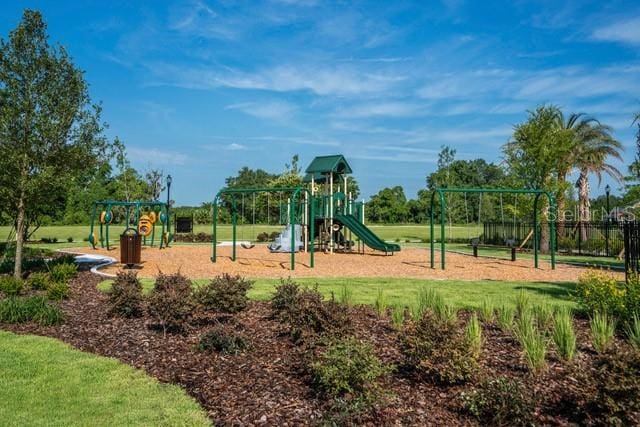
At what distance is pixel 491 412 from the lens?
3.87m

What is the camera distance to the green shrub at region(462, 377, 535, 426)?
3.74 meters

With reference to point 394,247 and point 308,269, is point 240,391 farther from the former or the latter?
point 394,247

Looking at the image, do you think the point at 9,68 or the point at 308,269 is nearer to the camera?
the point at 9,68

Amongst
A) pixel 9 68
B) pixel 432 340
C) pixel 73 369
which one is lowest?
pixel 73 369

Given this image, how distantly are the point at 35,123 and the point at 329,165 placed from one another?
13419mm

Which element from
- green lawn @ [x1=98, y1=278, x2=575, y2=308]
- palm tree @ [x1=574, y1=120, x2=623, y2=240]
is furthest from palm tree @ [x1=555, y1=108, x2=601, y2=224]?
green lawn @ [x1=98, y1=278, x2=575, y2=308]

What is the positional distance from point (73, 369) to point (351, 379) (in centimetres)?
296

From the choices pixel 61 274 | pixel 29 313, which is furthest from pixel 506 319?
pixel 61 274

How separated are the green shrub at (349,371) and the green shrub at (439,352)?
16.1 inches

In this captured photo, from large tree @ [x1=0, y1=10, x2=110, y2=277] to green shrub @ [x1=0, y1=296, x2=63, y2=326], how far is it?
3419 mm

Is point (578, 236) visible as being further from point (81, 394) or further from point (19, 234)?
point (81, 394)

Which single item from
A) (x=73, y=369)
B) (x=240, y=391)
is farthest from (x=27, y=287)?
(x=240, y=391)

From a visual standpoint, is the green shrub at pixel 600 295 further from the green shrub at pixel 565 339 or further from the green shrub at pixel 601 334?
the green shrub at pixel 565 339

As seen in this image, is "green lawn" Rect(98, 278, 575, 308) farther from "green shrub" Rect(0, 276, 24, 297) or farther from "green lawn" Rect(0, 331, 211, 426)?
"green lawn" Rect(0, 331, 211, 426)
